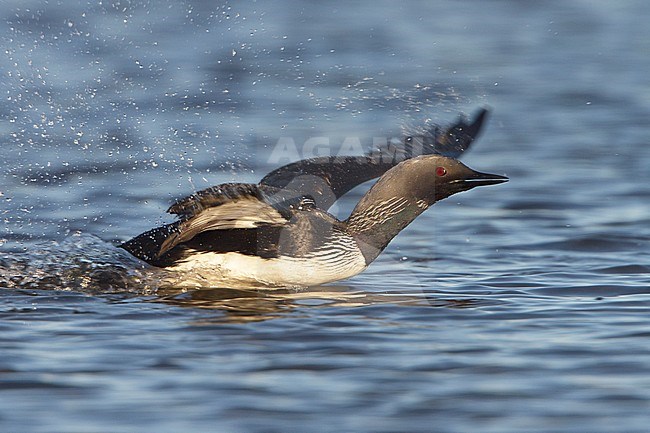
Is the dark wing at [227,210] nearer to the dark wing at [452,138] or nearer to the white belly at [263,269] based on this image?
the white belly at [263,269]

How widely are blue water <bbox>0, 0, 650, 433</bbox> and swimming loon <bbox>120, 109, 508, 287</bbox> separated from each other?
0.16 meters

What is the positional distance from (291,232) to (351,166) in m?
0.88

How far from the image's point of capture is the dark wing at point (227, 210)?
7.60 meters

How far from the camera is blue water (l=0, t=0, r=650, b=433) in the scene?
5.95 metres

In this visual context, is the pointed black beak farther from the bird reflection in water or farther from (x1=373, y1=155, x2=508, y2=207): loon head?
the bird reflection in water

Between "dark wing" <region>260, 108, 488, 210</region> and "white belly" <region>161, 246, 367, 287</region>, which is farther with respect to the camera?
"dark wing" <region>260, 108, 488, 210</region>

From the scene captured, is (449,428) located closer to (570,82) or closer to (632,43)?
(570,82)

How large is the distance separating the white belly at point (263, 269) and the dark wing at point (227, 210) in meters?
0.21

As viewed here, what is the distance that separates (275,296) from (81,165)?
3868mm

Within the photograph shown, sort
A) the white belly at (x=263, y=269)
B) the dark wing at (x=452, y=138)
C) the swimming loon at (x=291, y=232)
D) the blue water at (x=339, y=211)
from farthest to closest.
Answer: the dark wing at (x=452, y=138), the white belly at (x=263, y=269), the swimming loon at (x=291, y=232), the blue water at (x=339, y=211)

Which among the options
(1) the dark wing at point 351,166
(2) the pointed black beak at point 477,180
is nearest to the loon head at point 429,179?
(2) the pointed black beak at point 477,180

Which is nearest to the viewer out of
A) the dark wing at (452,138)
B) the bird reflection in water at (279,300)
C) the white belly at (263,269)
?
the bird reflection in water at (279,300)

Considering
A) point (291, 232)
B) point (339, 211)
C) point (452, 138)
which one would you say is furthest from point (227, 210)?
point (339, 211)

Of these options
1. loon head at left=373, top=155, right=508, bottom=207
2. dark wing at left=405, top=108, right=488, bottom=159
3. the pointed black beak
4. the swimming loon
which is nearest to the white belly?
the swimming loon
